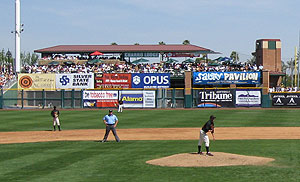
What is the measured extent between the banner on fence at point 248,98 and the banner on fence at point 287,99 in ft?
6.81

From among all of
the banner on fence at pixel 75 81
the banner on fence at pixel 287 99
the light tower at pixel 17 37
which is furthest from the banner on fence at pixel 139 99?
the light tower at pixel 17 37

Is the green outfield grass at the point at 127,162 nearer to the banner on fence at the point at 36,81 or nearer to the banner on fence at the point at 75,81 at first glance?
the banner on fence at the point at 75,81

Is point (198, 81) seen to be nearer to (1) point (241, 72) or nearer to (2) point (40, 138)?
(1) point (241, 72)

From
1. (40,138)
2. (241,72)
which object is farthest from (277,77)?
(40,138)

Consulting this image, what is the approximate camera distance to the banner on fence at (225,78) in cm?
6262

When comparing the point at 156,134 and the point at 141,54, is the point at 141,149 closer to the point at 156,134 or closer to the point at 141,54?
the point at 156,134

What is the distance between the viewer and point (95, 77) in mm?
65250

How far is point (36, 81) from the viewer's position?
6631cm

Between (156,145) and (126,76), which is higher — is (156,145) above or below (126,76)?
below

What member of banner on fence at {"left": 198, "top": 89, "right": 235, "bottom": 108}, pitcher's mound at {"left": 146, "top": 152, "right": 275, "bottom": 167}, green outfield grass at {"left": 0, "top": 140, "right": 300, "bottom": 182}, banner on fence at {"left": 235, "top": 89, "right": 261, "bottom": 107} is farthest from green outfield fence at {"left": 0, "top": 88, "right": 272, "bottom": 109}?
pitcher's mound at {"left": 146, "top": 152, "right": 275, "bottom": 167}

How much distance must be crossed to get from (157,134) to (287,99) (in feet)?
93.3

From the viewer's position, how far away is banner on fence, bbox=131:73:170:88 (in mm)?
64312

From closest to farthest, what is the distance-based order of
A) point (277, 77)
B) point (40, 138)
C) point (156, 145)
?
point (156, 145) → point (40, 138) → point (277, 77)

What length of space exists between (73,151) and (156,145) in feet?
15.3
